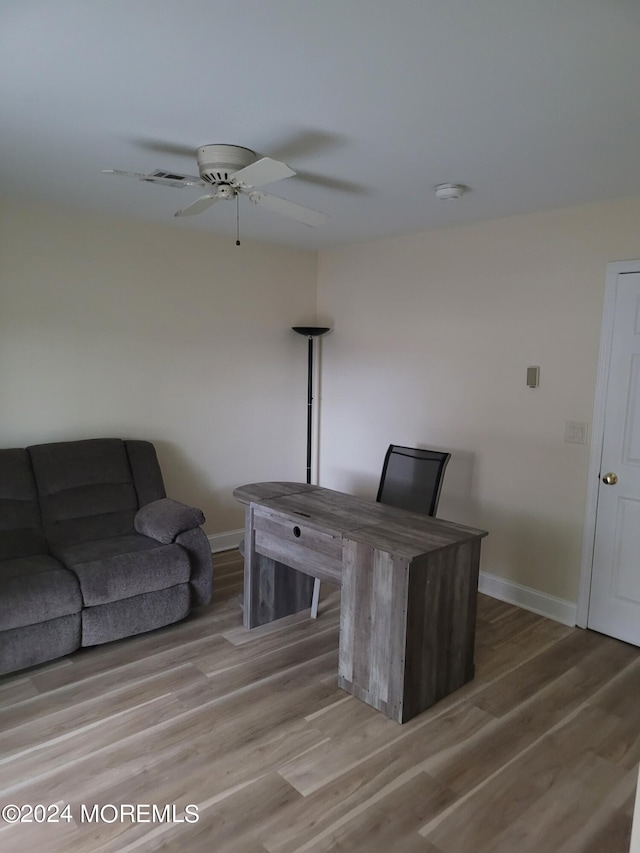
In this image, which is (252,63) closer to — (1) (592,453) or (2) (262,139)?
(2) (262,139)

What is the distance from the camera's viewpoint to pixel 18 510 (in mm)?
3139

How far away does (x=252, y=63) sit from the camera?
164 centimetres

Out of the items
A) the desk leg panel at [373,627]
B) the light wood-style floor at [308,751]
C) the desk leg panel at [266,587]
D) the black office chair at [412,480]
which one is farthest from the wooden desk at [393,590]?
the black office chair at [412,480]

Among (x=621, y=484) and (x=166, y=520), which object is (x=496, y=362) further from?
(x=166, y=520)

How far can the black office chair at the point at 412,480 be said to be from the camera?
3.12 m

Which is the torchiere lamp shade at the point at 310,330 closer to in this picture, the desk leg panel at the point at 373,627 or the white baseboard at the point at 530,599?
the white baseboard at the point at 530,599

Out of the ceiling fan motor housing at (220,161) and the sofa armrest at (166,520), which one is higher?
the ceiling fan motor housing at (220,161)

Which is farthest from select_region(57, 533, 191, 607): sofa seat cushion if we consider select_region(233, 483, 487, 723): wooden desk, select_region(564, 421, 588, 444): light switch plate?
select_region(564, 421, 588, 444): light switch plate

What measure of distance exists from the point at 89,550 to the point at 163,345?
1.56 m

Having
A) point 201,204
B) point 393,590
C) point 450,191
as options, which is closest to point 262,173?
point 201,204

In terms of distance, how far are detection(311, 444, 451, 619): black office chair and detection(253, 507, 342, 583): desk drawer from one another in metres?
0.44

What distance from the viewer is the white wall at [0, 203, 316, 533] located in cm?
340

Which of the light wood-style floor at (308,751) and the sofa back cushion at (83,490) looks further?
the sofa back cushion at (83,490)

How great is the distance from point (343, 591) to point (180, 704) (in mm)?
854
